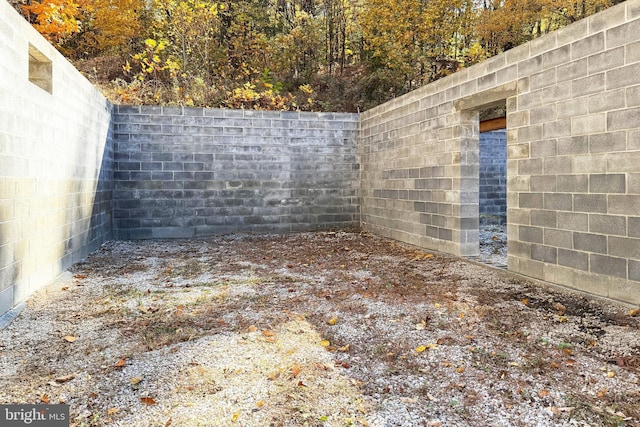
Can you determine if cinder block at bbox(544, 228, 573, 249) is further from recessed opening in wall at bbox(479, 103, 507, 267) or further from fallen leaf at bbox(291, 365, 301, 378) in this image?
recessed opening in wall at bbox(479, 103, 507, 267)

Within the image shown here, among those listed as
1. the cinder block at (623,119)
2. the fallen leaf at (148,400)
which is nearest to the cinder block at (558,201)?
the cinder block at (623,119)

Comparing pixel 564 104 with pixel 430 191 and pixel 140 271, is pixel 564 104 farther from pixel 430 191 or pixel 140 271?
pixel 140 271

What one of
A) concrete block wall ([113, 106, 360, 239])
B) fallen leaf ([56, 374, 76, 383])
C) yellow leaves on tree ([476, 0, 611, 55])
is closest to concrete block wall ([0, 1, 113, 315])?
concrete block wall ([113, 106, 360, 239])

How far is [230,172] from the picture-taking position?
8570mm

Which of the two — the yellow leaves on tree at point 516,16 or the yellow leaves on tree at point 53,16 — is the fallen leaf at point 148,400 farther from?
the yellow leaves on tree at point 516,16

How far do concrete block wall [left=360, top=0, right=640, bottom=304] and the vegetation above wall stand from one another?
20.2ft

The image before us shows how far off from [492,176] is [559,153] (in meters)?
7.09

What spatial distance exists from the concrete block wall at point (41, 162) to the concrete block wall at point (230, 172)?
51.3 inches

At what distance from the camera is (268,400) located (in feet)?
7.32

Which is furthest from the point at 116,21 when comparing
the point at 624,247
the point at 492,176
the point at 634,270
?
the point at 634,270

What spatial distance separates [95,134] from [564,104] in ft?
21.8

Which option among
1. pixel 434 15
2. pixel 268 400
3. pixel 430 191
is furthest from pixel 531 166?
pixel 434 15

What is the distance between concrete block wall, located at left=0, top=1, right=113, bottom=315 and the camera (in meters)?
3.62

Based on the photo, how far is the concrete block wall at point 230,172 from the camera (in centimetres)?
809
